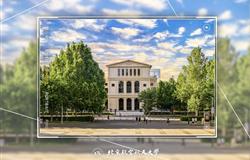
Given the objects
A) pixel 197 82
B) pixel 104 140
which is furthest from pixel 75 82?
pixel 197 82

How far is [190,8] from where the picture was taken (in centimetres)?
540

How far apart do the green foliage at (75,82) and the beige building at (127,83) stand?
0.33ft

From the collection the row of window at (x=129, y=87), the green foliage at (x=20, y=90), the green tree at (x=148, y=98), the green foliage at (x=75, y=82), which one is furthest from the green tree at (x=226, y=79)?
the green foliage at (x=20, y=90)

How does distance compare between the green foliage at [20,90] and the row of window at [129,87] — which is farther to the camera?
the row of window at [129,87]

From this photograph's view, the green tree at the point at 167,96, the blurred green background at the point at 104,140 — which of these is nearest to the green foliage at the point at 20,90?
the blurred green background at the point at 104,140

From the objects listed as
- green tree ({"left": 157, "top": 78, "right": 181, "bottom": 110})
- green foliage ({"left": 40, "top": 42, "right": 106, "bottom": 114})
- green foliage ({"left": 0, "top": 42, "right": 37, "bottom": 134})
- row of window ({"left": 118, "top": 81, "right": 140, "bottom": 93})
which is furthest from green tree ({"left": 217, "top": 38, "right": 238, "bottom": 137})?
green foliage ({"left": 0, "top": 42, "right": 37, "bottom": 134})

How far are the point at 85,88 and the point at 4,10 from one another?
1116mm

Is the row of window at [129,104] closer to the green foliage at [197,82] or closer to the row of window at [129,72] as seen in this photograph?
the row of window at [129,72]

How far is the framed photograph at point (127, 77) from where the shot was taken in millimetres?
5449

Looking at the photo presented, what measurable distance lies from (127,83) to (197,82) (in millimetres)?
717

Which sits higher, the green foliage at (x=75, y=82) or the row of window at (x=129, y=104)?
the green foliage at (x=75, y=82)

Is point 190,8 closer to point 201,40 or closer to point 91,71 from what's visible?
point 201,40

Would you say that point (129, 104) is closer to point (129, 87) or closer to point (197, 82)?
point (129, 87)

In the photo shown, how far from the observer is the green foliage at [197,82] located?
5.52m
